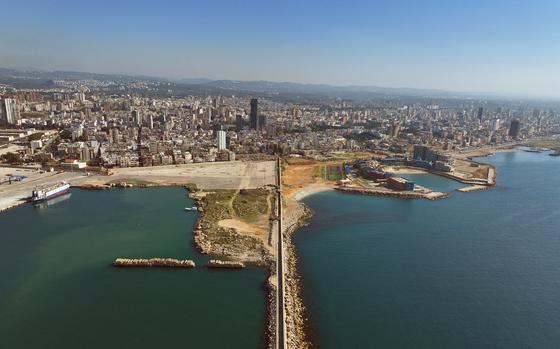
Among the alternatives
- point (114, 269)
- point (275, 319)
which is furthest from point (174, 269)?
point (275, 319)

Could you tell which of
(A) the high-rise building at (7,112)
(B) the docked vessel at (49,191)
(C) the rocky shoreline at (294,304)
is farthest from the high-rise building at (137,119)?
(C) the rocky shoreline at (294,304)

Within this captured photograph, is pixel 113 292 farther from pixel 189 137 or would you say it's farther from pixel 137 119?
pixel 137 119

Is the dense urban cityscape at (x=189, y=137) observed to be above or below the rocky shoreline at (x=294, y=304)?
above

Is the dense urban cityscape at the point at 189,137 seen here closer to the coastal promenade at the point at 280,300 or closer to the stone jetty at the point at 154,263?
the stone jetty at the point at 154,263

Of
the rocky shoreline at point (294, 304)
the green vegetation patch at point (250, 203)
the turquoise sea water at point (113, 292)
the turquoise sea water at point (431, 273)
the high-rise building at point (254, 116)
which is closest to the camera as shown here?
the rocky shoreline at point (294, 304)

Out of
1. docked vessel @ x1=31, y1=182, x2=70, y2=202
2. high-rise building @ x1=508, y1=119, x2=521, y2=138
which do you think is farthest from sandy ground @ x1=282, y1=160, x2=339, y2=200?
high-rise building @ x1=508, y1=119, x2=521, y2=138

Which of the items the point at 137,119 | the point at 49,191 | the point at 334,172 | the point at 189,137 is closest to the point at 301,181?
the point at 334,172
